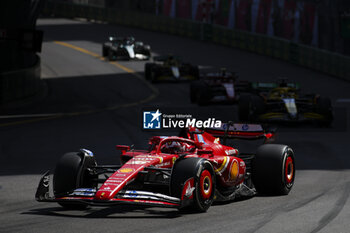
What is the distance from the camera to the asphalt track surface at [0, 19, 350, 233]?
10961 millimetres

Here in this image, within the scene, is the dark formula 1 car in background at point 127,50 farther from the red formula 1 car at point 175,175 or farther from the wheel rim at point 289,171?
the wheel rim at point 289,171

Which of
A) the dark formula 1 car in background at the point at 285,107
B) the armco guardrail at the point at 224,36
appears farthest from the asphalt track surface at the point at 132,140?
the armco guardrail at the point at 224,36

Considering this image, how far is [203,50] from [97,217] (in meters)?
42.2

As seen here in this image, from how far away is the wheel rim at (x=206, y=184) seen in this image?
1158 centimetres

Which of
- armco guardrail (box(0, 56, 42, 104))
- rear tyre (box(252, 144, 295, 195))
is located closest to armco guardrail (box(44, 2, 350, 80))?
armco guardrail (box(0, 56, 42, 104))

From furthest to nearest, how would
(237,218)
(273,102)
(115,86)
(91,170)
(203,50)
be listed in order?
(203,50) < (115,86) < (273,102) < (91,170) < (237,218)

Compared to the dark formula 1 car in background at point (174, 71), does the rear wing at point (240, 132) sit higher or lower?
higher

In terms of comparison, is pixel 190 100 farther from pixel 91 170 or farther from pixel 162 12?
pixel 162 12

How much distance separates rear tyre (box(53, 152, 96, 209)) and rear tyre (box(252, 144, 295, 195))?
9.62 ft

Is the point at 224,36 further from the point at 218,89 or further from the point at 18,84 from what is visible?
the point at 218,89

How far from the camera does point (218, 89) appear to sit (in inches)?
1197

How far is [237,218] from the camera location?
11.2m

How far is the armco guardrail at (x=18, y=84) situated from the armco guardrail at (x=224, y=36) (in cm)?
1632

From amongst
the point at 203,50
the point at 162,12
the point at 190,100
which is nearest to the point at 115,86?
the point at 190,100
